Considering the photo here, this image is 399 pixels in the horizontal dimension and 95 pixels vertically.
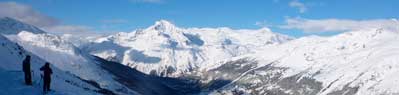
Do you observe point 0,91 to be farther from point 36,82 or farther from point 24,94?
point 36,82

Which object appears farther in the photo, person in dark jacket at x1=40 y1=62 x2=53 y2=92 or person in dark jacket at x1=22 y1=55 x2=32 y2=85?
person in dark jacket at x1=22 y1=55 x2=32 y2=85

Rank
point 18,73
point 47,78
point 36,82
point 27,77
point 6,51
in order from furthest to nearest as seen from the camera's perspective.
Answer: point 6,51 → point 18,73 → point 36,82 → point 27,77 → point 47,78

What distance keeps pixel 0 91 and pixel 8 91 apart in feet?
2.80

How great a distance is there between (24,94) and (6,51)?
3440 inches

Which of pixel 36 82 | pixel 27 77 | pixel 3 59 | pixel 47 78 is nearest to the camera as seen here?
pixel 47 78

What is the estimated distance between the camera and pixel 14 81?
74.4m

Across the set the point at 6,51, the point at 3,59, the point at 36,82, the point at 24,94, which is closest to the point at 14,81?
the point at 36,82

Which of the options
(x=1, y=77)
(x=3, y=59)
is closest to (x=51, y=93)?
(x=1, y=77)

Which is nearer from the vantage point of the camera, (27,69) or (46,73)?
(46,73)

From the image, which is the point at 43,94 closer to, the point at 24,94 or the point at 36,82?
the point at 24,94

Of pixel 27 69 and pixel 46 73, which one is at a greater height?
pixel 27 69

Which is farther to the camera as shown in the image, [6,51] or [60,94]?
[6,51]

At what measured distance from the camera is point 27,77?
71.8m

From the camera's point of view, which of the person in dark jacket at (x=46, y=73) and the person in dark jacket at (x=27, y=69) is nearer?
the person in dark jacket at (x=46, y=73)
